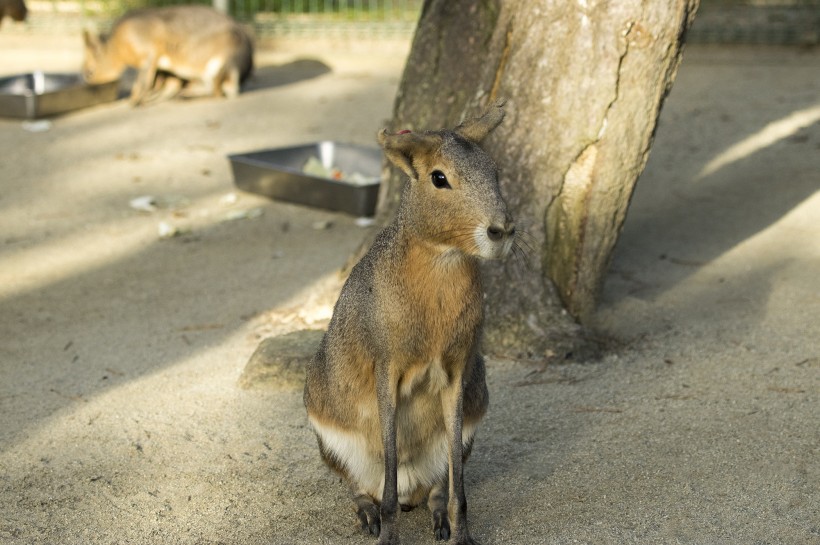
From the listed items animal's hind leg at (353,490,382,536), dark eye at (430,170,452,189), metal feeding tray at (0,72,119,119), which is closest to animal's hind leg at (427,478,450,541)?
animal's hind leg at (353,490,382,536)

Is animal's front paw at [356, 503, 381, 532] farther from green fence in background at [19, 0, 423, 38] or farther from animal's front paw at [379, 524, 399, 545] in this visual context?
green fence in background at [19, 0, 423, 38]

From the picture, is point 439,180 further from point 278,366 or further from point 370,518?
point 278,366

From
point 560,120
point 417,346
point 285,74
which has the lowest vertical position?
point 285,74

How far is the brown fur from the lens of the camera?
2.82m

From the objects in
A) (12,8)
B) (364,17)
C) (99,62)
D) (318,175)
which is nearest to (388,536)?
(12,8)

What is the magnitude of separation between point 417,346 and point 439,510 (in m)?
0.66

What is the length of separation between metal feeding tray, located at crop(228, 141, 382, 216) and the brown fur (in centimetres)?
332

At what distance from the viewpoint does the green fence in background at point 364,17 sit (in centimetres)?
1074

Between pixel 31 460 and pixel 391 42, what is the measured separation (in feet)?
28.6

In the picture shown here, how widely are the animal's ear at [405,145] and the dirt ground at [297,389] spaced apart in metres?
1.21

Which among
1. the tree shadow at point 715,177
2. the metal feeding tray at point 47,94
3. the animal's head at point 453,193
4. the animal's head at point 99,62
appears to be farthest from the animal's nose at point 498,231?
the animal's head at point 99,62

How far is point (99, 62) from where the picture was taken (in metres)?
10.6

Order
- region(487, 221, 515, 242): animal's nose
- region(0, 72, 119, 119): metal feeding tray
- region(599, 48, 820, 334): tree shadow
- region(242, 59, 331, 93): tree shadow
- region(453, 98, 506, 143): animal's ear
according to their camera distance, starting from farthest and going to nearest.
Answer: region(242, 59, 331, 93): tree shadow, region(0, 72, 119, 119): metal feeding tray, region(599, 48, 820, 334): tree shadow, region(453, 98, 506, 143): animal's ear, region(487, 221, 515, 242): animal's nose

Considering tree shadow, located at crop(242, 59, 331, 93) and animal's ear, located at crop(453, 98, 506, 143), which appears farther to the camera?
tree shadow, located at crop(242, 59, 331, 93)
